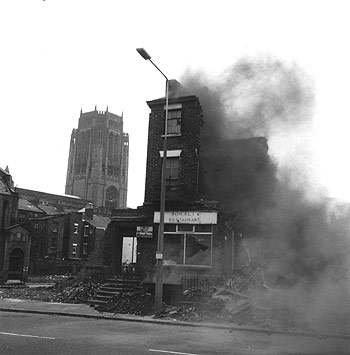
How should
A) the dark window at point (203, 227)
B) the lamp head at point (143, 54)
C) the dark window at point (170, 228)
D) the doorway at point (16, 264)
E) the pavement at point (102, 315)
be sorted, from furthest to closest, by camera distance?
the doorway at point (16, 264), the dark window at point (170, 228), the dark window at point (203, 227), the lamp head at point (143, 54), the pavement at point (102, 315)

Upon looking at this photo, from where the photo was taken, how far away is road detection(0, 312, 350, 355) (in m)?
8.41

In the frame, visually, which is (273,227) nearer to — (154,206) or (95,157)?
(154,206)

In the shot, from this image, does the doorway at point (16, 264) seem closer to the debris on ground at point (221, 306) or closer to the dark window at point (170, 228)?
the dark window at point (170, 228)

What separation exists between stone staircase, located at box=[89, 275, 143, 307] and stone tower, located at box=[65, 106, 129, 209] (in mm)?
97279

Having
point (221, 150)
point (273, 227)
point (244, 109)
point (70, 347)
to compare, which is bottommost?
point (70, 347)

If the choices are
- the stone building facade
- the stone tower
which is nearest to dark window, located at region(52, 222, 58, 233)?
the stone building facade

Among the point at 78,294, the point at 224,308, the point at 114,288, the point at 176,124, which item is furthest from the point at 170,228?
the point at 224,308

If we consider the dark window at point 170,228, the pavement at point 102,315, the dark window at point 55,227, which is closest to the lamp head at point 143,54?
the dark window at point 170,228

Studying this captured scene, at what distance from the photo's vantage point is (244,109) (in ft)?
82.9

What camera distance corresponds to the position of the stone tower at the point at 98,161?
117188 mm

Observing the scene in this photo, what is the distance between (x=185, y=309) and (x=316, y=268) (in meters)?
4.98

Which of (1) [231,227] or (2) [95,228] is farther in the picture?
(2) [95,228]

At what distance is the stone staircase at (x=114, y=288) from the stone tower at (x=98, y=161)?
97.3 m

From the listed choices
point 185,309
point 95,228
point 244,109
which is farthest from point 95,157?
point 185,309
